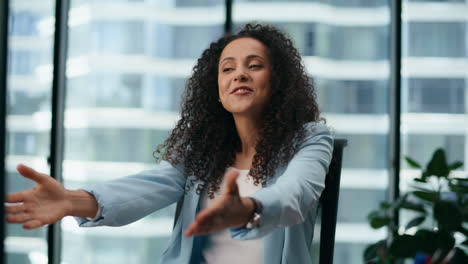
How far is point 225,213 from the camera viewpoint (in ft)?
2.76

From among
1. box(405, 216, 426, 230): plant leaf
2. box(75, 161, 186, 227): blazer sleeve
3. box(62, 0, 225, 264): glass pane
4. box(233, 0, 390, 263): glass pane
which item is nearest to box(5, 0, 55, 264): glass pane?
box(62, 0, 225, 264): glass pane

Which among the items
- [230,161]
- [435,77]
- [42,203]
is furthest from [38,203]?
[435,77]

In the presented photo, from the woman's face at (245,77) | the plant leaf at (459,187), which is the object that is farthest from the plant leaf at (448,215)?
the woman's face at (245,77)

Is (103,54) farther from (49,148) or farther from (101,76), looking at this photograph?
(49,148)

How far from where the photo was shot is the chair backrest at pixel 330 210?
1374mm

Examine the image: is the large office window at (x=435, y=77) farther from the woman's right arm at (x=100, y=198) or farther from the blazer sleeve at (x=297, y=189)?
the woman's right arm at (x=100, y=198)

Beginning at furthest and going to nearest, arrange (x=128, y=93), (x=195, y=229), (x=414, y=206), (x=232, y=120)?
(x=128, y=93)
(x=232, y=120)
(x=414, y=206)
(x=195, y=229)

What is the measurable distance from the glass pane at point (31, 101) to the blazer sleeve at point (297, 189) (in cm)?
207

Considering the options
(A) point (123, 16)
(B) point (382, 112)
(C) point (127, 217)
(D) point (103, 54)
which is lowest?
(C) point (127, 217)

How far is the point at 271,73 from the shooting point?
1520 millimetres

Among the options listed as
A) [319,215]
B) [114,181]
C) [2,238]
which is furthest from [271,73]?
[2,238]

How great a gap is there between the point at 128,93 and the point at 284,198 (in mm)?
2517

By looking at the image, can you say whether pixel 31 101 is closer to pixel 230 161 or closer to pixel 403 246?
pixel 230 161

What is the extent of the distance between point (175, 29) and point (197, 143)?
6.29 ft
